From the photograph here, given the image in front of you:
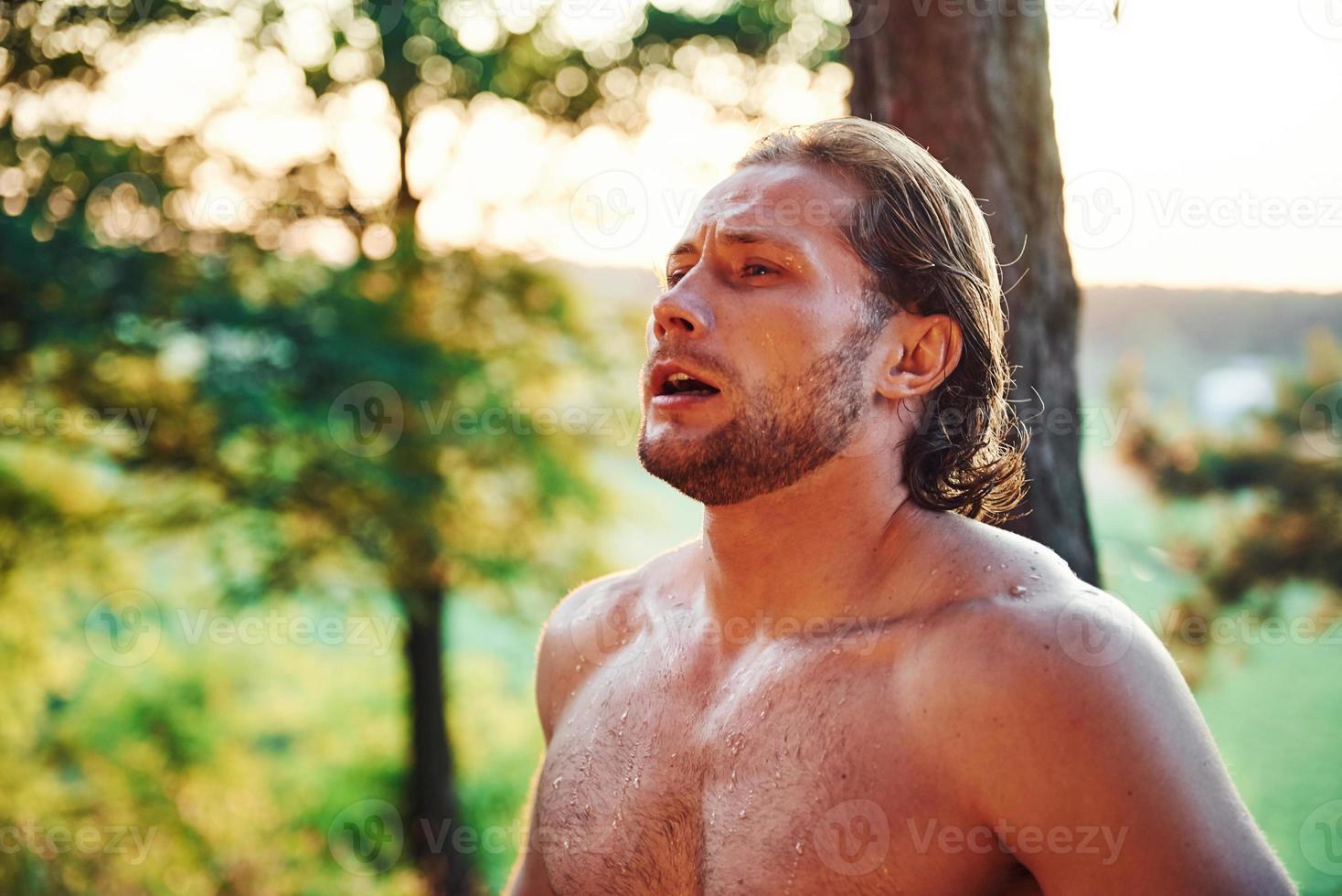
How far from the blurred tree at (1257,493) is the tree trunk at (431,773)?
5758 mm

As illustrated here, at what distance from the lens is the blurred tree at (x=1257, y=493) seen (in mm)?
4859

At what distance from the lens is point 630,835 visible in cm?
201

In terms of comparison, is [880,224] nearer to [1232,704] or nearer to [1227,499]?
[1227,499]

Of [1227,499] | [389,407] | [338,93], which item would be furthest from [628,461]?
[1227,499]

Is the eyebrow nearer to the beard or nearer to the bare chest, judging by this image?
the beard

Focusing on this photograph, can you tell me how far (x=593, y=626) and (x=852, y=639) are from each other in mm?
729
